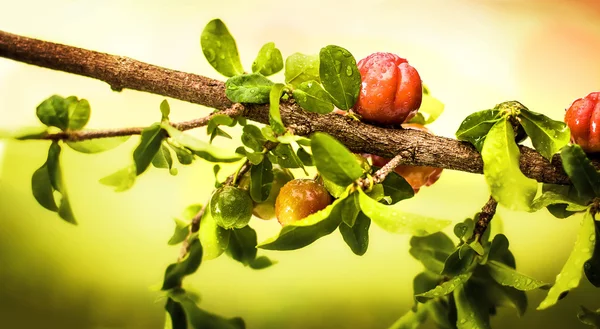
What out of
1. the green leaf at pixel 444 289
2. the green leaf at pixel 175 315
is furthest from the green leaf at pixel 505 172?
the green leaf at pixel 175 315

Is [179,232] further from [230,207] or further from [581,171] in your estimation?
[581,171]

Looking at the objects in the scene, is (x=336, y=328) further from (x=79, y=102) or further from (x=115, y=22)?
(x=115, y=22)

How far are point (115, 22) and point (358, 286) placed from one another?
0.77 m

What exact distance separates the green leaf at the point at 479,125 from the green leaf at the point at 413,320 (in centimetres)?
28

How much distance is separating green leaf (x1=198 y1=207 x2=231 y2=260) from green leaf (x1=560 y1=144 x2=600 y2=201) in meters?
0.38

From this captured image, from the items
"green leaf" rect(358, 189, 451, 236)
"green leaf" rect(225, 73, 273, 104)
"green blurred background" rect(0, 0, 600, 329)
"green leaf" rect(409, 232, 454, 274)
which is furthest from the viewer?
"green blurred background" rect(0, 0, 600, 329)

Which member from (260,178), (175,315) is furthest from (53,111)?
(175,315)

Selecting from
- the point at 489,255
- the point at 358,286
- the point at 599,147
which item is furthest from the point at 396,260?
the point at 599,147

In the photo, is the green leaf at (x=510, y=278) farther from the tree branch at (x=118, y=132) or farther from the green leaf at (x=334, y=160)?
the tree branch at (x=118, y=132)

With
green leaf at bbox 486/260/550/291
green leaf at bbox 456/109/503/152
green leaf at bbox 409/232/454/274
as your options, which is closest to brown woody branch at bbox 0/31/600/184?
green leaf at bbox 456/109/503/152

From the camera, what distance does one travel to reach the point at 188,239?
78cm

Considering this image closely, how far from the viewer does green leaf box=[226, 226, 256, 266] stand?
732 mm

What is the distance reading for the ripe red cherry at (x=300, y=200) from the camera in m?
0.60

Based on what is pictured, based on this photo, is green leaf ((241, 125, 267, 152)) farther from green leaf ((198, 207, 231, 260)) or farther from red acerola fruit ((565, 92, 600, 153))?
red acerola fruit ((565, 92, 600, 153))
